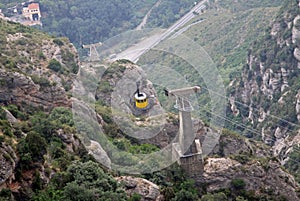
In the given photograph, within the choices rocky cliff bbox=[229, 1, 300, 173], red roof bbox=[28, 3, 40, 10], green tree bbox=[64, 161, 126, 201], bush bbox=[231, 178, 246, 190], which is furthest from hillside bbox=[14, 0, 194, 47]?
green tree bbox=[64, 161, 126, 201]

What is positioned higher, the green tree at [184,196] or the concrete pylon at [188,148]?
the concrete pylon at [188,148]

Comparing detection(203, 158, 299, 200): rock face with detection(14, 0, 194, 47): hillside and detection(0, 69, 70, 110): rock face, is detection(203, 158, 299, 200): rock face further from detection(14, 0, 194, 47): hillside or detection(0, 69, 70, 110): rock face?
detection(14, 0, 194, 47): hillside

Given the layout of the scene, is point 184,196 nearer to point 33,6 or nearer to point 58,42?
point 58,42

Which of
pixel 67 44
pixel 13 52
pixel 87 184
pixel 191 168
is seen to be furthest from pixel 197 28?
pixel 87 184

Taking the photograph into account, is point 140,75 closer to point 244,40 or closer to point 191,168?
point 191,168

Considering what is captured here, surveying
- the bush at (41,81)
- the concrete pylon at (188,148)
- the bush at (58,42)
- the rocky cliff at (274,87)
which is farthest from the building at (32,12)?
the concrete pylon at (188,148)

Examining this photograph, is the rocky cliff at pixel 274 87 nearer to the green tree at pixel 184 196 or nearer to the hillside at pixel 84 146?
the hillside at pixel 84 146
